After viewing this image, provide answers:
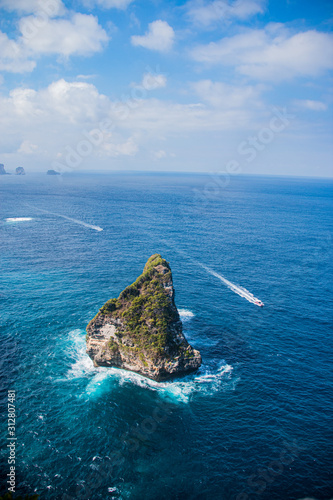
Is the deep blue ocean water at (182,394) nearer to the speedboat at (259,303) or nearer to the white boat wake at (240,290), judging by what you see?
the speedboat at (259,303)

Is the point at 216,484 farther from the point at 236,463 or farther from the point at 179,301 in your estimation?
the point at 179,301

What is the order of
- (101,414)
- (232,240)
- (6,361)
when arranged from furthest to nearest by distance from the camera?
(232,240) → (6,361) → (101,414)

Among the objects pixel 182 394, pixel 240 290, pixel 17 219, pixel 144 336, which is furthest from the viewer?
pixel 17 219

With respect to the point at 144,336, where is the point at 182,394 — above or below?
below

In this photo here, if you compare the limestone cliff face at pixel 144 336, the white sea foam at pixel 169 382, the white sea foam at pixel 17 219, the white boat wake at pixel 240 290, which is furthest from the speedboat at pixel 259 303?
the white sea foam at pixel 17 219

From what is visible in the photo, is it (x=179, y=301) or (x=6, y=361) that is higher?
(x=179, y=301)

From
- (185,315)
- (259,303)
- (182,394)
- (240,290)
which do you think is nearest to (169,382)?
(182,394)

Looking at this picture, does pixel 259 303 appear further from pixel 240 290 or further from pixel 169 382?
pixel 169 382

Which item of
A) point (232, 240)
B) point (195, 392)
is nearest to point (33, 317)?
point (195, 392)
